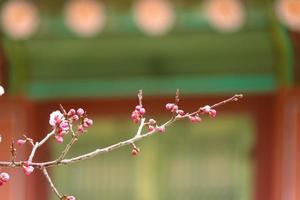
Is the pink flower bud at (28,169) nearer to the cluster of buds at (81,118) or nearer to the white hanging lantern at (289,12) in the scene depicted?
the cluster of buds at (81,118)

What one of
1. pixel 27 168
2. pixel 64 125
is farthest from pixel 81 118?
pixel 27 168

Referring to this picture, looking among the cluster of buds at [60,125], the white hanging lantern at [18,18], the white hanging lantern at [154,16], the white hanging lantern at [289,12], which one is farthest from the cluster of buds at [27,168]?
the white hanging lantern at [18,18]

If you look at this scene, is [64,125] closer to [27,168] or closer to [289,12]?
[27,168]

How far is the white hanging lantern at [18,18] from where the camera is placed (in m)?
5.34

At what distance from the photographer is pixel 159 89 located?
5586mm

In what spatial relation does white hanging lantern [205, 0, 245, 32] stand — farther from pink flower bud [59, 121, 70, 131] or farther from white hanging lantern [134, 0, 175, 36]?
pink flower bud [59, 121, 70, 131]

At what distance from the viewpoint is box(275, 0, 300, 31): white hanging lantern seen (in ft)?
16.3

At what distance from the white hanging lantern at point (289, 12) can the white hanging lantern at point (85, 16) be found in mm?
886

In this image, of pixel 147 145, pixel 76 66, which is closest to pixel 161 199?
pixel 147 145

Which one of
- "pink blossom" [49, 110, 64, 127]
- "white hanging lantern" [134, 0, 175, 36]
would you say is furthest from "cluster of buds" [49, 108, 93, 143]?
"white hanging lantern" [134, 0, 175, 36]

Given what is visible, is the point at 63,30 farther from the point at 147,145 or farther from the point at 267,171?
the point at 267,171

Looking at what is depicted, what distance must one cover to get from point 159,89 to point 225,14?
0.66 metres

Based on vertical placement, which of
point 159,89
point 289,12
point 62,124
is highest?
point 289,12

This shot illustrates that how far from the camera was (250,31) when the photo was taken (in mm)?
5367
